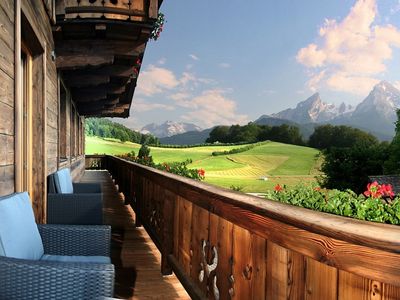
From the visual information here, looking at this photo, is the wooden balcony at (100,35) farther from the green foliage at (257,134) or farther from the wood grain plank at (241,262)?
the green foliage at (257,134)

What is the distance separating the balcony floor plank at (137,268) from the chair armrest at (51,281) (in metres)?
1.44

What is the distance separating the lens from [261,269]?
163 centimetres

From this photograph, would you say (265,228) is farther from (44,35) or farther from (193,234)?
(44,35)

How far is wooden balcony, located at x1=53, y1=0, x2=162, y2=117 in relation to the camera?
4797 millimetres

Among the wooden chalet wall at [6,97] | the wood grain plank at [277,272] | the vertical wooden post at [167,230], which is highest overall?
the wooden chalet wall at [6,97]

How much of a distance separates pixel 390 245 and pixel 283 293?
2.00 feet

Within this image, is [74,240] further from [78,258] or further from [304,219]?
[304,219]

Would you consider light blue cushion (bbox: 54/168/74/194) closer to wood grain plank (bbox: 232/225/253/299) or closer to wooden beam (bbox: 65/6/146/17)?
wooden beam (bbox: 65/6/146/17)

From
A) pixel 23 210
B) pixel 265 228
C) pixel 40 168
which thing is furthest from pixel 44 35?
pixel 265 228

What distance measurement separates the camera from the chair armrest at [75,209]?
3829 millimetres

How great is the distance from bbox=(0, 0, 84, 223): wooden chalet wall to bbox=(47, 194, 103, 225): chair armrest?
1.19 ft

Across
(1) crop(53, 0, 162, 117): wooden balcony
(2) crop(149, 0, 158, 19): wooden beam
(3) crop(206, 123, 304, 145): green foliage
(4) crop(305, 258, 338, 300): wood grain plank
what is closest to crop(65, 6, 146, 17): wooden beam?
(1) crop(53, 0, 162, 117): wooden balcony

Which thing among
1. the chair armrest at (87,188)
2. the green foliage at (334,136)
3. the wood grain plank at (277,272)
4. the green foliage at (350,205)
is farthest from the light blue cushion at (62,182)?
the green foliage at (334,136)

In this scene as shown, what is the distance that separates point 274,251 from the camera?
60.0 inches
